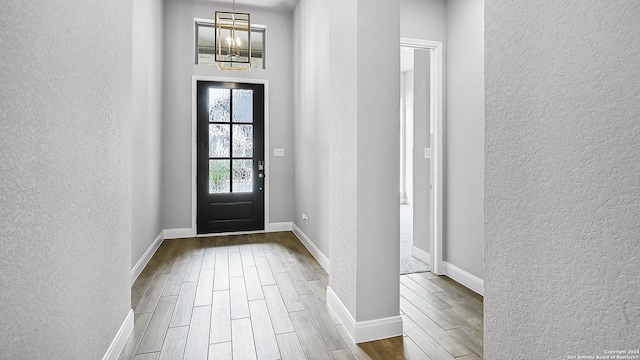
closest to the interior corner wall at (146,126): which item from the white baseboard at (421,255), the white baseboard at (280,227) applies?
the white baseboard at (280,227)

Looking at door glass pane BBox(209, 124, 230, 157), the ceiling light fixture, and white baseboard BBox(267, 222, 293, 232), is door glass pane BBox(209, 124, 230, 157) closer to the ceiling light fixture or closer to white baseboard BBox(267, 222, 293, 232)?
the ceiling light fixture

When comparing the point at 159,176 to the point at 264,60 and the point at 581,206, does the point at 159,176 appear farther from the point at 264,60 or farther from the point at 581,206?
the point at 581,206

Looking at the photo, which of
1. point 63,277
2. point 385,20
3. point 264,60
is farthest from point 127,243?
point 264,60

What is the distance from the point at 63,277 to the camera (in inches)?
50.1

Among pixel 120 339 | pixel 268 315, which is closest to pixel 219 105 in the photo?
pixel 268 315

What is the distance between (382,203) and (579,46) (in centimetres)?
141

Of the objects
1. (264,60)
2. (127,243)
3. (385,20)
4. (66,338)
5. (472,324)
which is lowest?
(472,324)

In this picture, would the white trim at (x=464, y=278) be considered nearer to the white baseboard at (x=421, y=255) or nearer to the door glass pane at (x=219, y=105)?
the white baseboard at (x=421, y=255)

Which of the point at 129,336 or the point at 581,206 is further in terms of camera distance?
the point at 129,336

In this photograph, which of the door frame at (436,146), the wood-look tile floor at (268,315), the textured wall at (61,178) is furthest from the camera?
the door frame at (436,146)

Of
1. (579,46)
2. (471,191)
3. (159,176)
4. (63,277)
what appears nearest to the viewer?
(579,46)

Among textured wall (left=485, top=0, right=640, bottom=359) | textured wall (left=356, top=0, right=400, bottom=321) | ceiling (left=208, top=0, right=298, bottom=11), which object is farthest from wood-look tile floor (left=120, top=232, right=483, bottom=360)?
ceiling (left=208, top=0, right=298, bottom=11)

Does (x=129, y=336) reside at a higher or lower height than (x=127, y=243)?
lower

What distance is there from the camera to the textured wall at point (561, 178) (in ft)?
2.30
